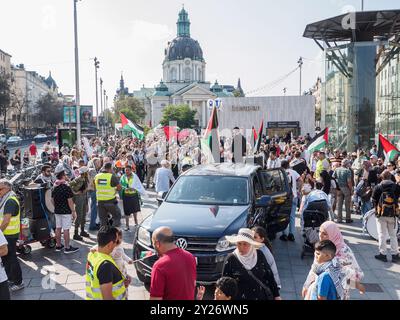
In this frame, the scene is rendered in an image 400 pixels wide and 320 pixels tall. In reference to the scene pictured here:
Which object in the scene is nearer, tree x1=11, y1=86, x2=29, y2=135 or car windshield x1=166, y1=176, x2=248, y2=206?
car windshield x1=166, y1=176, x2=248, y2=206

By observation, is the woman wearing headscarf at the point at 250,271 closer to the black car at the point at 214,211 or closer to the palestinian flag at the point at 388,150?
the black car at the point at 214,211

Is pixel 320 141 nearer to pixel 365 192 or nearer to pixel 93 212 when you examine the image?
pixel 365 192

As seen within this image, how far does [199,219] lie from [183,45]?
499 ft

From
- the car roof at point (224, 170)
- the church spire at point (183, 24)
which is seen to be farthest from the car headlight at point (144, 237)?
the church spire at point (183, 24)

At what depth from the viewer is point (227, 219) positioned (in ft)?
22.3

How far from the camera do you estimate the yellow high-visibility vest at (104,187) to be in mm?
→ 9484

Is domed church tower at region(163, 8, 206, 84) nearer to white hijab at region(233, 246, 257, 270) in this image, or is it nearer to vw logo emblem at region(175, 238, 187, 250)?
vw logo emblem at region(175, 238, 187, 250)

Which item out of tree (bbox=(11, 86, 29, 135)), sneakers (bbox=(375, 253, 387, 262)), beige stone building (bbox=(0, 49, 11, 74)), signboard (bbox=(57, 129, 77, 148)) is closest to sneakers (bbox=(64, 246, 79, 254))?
sneakers (bbox=(375, 253, 387, 262))

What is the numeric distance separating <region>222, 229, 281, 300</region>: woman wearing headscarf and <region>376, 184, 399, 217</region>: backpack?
4.58 m

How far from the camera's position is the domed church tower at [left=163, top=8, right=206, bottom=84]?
153250mm

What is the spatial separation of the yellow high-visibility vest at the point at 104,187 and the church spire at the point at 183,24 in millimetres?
153689

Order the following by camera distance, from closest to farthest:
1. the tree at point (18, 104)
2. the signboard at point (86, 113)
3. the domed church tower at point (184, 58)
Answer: the signboard at point (86, 113), the tree at point (18, 104), the domed church tower at point (184, 58)

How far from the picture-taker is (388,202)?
820 centimetres
